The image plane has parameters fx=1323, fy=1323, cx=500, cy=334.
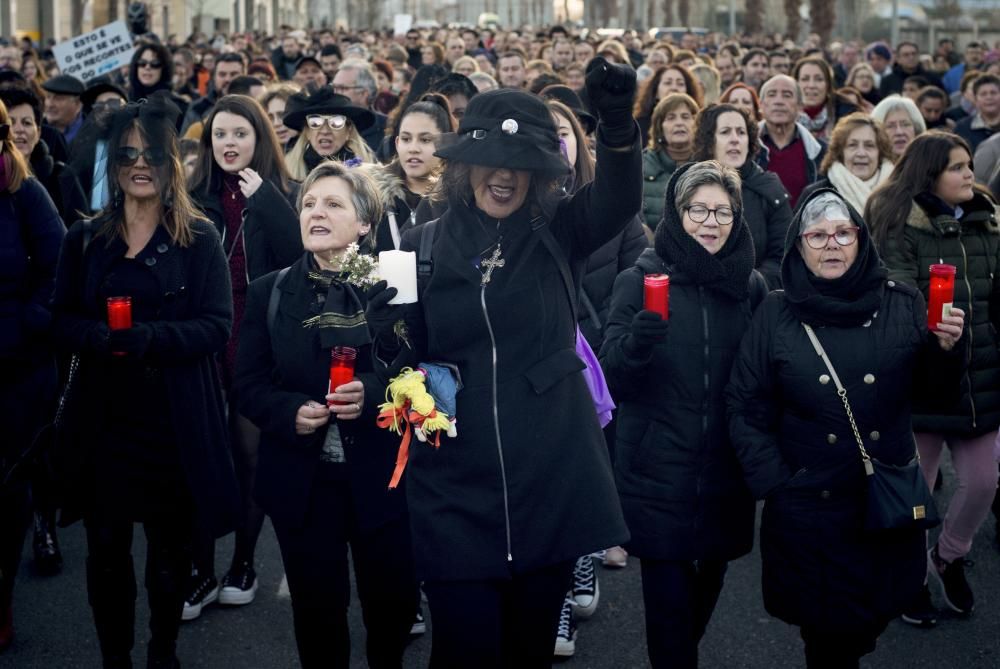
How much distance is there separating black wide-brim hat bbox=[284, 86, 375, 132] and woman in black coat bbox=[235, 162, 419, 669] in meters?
2.46

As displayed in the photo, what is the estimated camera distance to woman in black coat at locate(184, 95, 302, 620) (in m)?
5.59

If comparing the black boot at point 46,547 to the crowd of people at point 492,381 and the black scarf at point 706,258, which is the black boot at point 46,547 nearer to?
the crowd of people at point 492,381

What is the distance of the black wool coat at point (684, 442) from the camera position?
4.44m

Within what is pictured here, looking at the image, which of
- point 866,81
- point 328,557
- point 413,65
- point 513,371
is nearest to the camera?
point 513,371

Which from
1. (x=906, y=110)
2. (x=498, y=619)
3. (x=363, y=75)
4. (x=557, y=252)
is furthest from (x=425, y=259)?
(x=363, y=75)

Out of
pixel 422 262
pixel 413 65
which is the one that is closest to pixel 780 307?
pixel 422 262

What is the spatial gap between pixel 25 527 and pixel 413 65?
54.5ft

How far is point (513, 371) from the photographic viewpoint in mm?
3750

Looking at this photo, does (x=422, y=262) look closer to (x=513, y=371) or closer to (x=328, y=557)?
(x=513, y=371)

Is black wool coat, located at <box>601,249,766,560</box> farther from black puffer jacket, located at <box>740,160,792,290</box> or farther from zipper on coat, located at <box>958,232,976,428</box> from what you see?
black puffer jacket, located at <box>740,160,792,290</box>

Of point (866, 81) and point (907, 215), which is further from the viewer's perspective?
point (866, 81)

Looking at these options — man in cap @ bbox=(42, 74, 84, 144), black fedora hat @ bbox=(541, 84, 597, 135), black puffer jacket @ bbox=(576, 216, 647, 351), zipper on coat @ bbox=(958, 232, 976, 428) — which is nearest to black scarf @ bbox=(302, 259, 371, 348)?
black puffer jacket @ bbox=(576, 216, 647, 351)

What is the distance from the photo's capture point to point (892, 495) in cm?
418

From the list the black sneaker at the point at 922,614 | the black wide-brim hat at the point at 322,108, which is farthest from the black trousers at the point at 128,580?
the black sneaker at the point at 922,614
